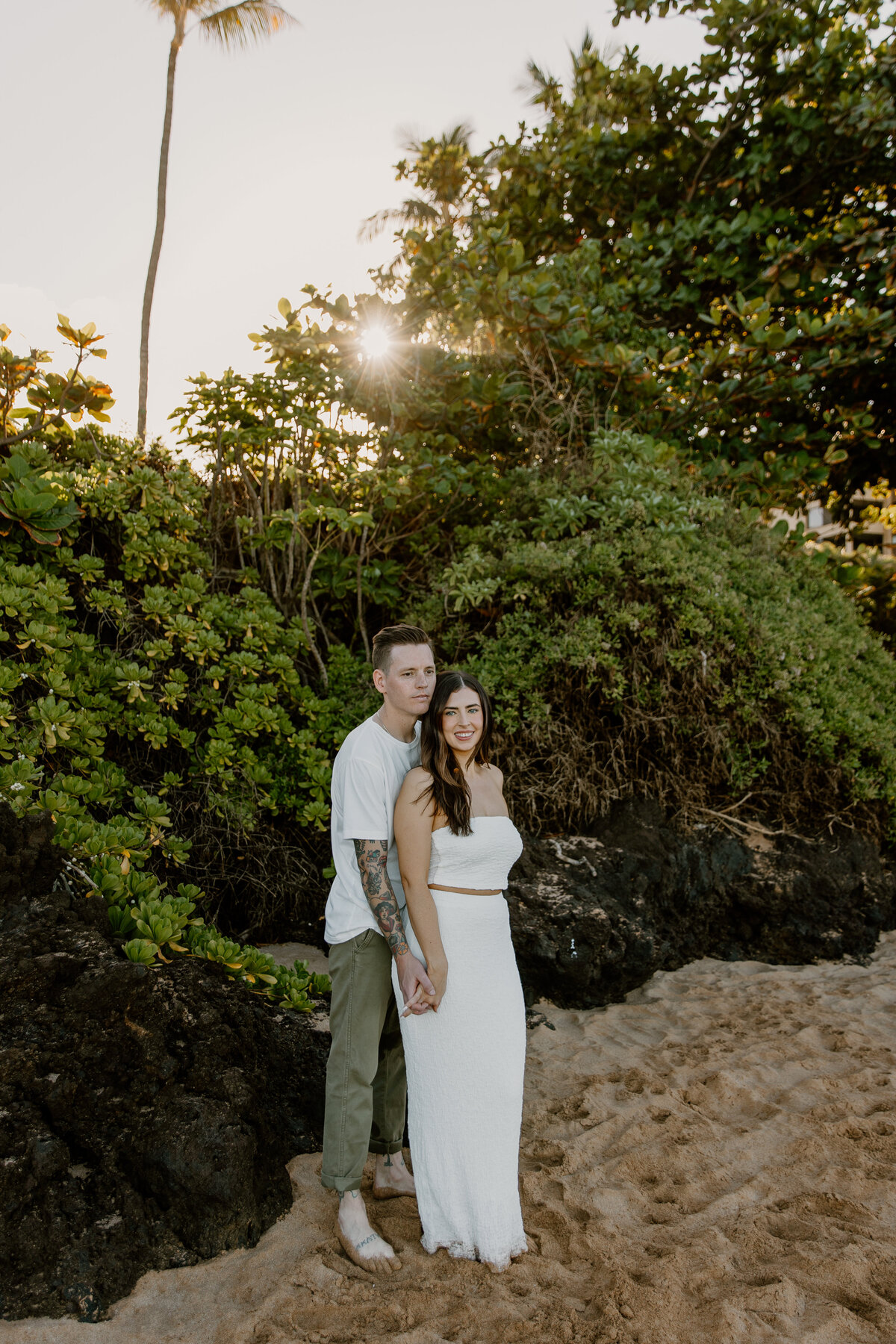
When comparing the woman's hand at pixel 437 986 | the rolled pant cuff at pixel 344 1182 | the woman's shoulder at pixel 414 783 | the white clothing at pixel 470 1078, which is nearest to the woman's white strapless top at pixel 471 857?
the white clothing at pixel 470 1078

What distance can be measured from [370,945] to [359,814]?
49cm

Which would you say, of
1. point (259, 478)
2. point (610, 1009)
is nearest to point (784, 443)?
point (259, 478)

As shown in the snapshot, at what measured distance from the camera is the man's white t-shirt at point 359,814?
2744 mm

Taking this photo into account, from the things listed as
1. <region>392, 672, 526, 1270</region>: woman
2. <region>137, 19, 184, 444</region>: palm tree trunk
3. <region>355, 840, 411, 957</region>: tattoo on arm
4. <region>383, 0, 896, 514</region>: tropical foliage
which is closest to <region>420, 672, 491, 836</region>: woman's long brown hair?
<region>392, 672, 526, 1270</region>: woman

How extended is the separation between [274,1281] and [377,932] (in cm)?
109

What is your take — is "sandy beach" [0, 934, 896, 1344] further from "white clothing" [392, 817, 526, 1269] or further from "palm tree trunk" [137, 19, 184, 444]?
"palm tree trunk" [137, 19, 184, 444]

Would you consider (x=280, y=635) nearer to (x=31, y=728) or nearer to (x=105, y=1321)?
(x=31, y=728)

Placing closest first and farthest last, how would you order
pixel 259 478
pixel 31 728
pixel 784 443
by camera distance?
pixel 31 728
pixel 259 478
pixel 784 443

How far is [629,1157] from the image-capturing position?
304cm

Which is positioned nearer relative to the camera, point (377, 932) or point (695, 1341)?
point (695, 1341)

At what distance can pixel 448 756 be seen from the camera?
2.84m

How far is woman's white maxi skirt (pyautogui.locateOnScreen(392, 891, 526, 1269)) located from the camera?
2547 millimetres

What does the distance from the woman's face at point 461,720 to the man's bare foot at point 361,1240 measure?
160 centimetres

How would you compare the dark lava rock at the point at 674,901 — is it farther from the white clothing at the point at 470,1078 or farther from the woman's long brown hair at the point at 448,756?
the woman's long brown hair at the point at 448,756
